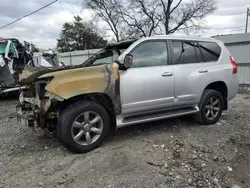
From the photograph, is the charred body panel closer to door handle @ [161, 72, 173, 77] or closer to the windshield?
the windshield

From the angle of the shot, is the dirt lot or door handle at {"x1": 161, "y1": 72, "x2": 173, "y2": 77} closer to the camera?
the dirt lot

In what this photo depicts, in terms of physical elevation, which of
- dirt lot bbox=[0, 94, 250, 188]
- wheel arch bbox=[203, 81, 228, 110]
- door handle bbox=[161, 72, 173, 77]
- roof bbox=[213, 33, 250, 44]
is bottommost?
dirt lot bbox=[0, 94, 250, 188]

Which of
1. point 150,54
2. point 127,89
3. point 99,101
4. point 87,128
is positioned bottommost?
point 87,128

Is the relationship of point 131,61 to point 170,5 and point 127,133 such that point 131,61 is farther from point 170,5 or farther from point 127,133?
point 170,5

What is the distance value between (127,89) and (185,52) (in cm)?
160

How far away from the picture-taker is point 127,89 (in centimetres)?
427

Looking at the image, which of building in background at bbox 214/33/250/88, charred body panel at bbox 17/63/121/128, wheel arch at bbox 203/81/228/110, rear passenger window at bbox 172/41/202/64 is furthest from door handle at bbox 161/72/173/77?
building in background at bbox 214/33/250/88

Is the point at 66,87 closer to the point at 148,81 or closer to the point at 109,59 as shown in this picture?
the point at 148,81

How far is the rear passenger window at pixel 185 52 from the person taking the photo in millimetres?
4934

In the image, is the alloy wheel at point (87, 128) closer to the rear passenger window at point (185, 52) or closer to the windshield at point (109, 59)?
the windshield at point (109, 59)

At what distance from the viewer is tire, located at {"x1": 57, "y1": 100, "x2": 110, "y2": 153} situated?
3.87m

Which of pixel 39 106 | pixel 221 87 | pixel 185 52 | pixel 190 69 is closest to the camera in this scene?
pixel 39 106

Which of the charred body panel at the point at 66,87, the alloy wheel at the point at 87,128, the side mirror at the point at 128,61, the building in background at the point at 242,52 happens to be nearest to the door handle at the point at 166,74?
the side mirror at the point at 128,61

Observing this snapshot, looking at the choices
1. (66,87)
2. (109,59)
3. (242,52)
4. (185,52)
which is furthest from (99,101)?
(242,52)
